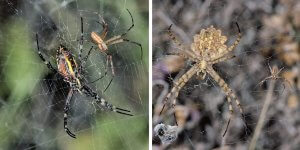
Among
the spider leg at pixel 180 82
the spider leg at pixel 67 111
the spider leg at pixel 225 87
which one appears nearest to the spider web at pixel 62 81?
the spider leg at pixel 67 111

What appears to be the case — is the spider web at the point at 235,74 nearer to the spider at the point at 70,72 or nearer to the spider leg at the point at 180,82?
the spider leg at the point at 180,82

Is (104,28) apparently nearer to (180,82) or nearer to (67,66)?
(67,66)

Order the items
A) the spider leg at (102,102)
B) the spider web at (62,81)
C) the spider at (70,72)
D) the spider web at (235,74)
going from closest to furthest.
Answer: the spider web at (62,81) < the spider at (70,72) < the spider leg at (102,102) < the spider web at (235,74)

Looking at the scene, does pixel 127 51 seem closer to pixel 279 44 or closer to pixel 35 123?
pixel 35 123

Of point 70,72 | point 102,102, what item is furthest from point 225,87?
point 70,72

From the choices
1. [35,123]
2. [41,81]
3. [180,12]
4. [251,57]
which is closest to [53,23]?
[41,81]

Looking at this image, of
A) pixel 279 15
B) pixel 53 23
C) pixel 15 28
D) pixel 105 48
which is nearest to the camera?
pixel 15 28

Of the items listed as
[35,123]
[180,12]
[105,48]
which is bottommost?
[35,123]
